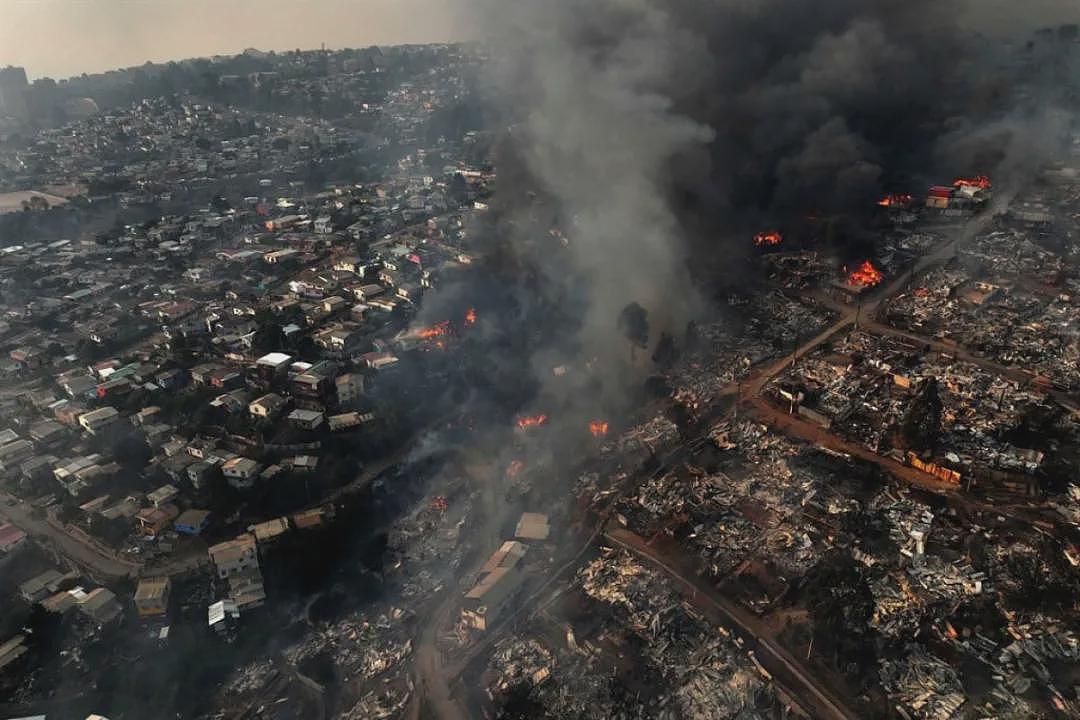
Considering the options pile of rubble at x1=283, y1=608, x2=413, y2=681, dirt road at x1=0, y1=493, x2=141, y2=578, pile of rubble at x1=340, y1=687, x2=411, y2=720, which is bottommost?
pile of rubble at x1=340, y1=687, x2=411, y2=720

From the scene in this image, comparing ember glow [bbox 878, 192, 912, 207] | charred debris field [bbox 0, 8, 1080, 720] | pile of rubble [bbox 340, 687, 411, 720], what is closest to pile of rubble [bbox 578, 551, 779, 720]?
charred debris field [bbox 0, 8, 1080, 720]

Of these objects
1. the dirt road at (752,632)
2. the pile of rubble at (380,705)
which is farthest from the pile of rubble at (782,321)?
the pile of rubble at (380,705)

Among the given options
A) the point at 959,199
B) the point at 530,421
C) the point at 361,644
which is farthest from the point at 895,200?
the point at 361,644

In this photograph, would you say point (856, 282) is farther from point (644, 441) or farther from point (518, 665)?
point (518, 665)

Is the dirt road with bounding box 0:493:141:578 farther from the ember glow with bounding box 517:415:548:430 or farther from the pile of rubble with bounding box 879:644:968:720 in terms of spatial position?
the pile of rubble with bounding box 879:644:968:720

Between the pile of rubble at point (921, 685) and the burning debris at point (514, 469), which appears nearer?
the pile of rubble at point (921, 685)

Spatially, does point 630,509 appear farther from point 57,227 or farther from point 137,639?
point 57,227

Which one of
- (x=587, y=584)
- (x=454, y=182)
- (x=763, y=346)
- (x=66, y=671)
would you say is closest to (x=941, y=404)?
(x=763, y=346)

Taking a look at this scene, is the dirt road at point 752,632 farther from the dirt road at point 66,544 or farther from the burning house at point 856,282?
the burning house at point 856,282
